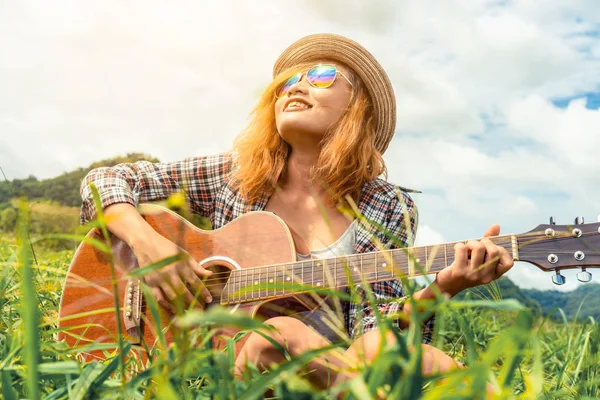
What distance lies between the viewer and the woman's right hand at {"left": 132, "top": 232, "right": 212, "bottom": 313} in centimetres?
223

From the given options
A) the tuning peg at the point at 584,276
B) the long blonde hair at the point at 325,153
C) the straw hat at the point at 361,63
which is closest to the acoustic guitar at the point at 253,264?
the tuning peg at the point at 584,276

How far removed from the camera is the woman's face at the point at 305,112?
9.39ft

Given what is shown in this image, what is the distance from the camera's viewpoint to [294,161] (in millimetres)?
3080

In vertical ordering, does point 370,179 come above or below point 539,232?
above

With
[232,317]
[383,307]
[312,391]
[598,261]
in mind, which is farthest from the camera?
[383,307]

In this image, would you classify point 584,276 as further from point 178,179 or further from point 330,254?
point 178,179

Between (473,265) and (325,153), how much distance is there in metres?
1.08

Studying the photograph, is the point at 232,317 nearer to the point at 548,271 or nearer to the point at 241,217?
the point at 548,271

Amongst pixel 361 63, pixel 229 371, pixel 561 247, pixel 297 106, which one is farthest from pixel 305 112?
pixel 229 371

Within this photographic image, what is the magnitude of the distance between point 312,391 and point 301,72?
243 centimetres

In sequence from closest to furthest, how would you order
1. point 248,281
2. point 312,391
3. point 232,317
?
1. point 232,317
2. point 312,391
3. point 248,281

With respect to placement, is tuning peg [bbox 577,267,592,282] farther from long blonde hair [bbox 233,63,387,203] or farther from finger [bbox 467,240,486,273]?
long blonde hair [bbox 233,63,387,203]

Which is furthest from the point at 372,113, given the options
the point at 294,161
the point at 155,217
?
the point at 155,217

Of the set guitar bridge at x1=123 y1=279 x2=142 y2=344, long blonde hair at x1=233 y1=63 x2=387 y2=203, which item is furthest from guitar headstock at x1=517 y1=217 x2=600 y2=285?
guitar bridge at x1=123 y1=279 x2=142 y2=344
